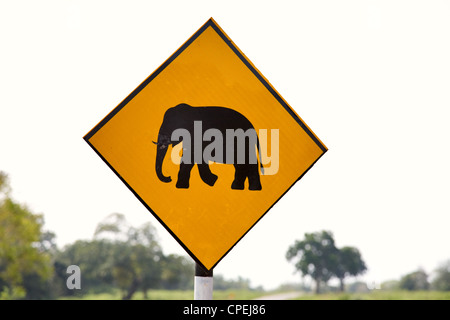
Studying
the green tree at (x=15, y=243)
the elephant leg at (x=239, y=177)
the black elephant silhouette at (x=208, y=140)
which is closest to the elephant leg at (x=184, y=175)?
the black elephant silhouette at (x=208, y=140)

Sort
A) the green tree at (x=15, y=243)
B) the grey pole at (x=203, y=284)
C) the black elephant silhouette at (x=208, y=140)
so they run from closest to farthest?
the grey pole at (x=203, y=284), the black elephant silhouette at (x=208, y=140), the green tree at (x=15, y=243)

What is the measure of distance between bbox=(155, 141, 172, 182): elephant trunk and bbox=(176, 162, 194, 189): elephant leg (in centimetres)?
7

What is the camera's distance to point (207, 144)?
2.90 metres

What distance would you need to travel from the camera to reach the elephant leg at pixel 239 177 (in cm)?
287

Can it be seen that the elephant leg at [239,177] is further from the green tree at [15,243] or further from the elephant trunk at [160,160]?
the green tree at [15,243]

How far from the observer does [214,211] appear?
2818 mm

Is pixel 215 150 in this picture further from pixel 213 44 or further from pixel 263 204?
pixel 213 44

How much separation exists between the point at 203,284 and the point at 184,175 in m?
0.68

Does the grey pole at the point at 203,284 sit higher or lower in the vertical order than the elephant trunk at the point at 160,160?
lower

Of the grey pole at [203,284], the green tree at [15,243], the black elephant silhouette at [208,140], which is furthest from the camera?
the green tree at [15,243]

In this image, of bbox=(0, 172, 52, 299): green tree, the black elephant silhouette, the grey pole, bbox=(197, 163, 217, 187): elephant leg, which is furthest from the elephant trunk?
bbox=(0, 172, 52, 299): green tree

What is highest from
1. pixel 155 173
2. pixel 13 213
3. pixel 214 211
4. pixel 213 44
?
pixel 13 213
